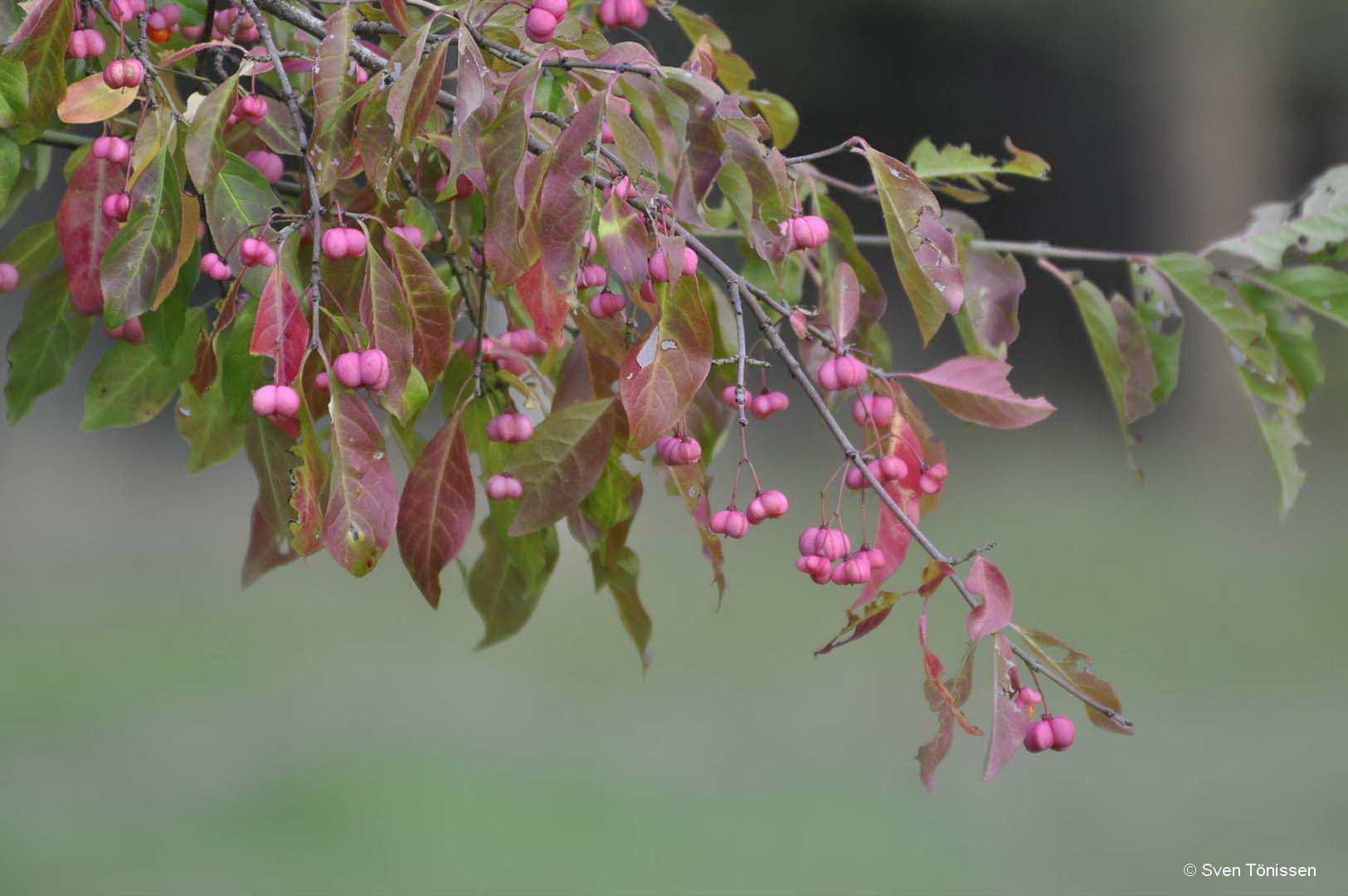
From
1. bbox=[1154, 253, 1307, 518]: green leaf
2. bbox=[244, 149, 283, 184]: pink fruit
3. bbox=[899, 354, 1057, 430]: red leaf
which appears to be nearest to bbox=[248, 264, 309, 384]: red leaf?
bbox=[244, 149, 283, 184]: pink fruit

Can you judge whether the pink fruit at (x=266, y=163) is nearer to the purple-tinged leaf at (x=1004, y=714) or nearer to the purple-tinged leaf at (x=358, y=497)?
the purple-tinged leaf at (x=358, y=497)

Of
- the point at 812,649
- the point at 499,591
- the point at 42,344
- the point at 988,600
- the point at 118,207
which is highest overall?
the point at 118,207

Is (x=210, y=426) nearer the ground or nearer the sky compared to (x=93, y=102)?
nearer the ground

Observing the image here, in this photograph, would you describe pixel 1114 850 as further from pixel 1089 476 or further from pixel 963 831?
pixel 1089 476

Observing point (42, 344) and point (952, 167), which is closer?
point (42, 344)

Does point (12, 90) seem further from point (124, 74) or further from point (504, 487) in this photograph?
point (504, 487)

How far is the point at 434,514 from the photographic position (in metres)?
0.77

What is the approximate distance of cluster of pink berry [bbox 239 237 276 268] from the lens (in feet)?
2.35

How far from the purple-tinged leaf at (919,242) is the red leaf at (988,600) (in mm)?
118

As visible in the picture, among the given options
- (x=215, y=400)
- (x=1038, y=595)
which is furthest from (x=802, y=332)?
(x=1038, y=595)

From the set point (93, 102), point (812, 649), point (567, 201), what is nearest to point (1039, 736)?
point (567, 201)

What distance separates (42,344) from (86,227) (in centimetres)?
11

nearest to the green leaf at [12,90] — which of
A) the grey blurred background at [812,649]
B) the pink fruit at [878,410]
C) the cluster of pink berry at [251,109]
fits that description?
the cluster of pink berry at [251,109]

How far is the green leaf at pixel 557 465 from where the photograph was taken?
0.79 meters
